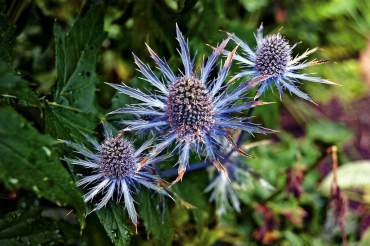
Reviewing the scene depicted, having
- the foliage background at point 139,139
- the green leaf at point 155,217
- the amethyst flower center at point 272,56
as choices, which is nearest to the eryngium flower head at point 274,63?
the amethyst flower center at point 272,56

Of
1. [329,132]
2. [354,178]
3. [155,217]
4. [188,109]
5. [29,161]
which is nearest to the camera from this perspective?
[29,161]

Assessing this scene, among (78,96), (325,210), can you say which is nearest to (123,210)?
(78,96)

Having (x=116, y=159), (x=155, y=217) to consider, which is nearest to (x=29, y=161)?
(x=116, y=159)

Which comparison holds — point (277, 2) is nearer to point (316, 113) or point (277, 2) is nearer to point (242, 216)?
point (316, 113)

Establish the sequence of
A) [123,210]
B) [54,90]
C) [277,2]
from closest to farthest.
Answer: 1. [123,210]
2. [54,90]
3. [277,2]

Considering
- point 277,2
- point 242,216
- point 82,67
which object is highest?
point 277,2

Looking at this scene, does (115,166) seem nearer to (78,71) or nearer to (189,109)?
(189,109)

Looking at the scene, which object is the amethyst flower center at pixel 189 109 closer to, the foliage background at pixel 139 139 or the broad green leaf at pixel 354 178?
the foliage background at pixel 139 139

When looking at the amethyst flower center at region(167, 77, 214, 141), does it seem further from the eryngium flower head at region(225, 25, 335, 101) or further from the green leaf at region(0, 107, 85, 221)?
the green leaf at region(0, 107, 85, 221)
